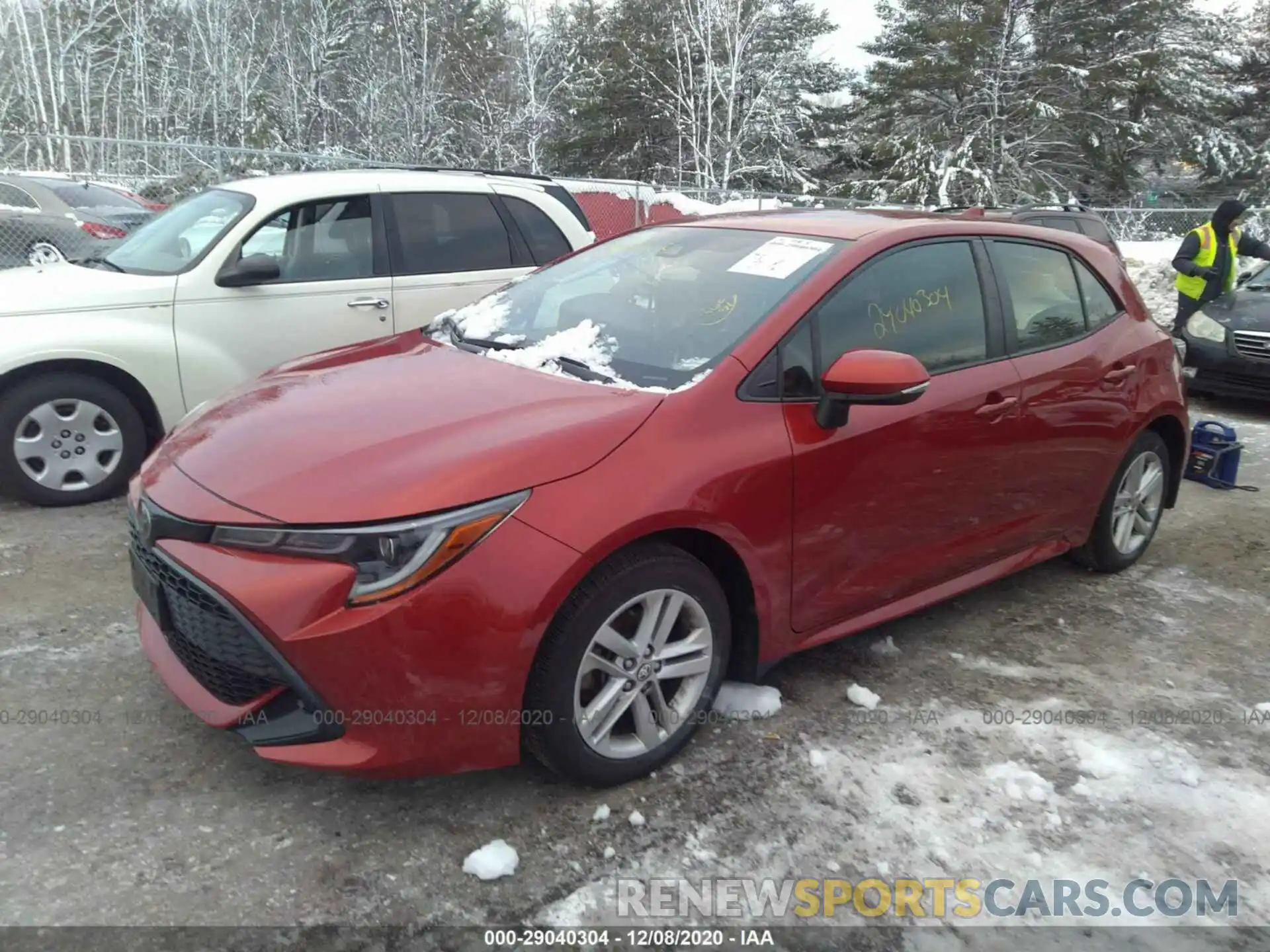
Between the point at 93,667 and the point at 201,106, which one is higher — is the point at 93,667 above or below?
below

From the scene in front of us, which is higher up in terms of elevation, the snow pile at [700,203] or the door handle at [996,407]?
the snow pile at [700,203]

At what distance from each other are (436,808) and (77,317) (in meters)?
3.53

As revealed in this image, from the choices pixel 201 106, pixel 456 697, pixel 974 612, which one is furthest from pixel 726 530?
pixel 201 106

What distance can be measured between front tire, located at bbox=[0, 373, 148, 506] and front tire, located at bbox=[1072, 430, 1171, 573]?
4.74 metres

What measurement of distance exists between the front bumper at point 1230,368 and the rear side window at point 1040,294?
5.28 metres

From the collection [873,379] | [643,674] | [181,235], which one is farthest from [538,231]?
[643,674]

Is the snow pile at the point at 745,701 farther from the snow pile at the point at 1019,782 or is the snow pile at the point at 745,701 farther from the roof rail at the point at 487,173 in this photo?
the roof rail at the point at 487,173

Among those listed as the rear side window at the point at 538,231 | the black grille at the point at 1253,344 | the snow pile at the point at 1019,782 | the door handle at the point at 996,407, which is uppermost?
the rear side window at the point at 538,231

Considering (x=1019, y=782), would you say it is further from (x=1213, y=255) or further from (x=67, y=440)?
(x=1213, y=255)

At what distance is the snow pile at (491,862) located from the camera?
2297mm

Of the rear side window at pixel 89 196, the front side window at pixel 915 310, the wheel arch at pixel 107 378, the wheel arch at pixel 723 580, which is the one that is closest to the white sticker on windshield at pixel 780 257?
the front side window at pixel 915 310

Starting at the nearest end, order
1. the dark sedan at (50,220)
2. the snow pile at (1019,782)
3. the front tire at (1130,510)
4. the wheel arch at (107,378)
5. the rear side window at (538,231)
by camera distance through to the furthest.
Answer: the snow pile at (1019,782)
the front tire at (1130,510)
the wheel arch at (107,378)
the rear side window at (538,231)
the dark sedan at (50,220)

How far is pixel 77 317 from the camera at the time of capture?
15.3 ft

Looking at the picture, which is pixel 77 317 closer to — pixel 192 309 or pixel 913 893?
pixel 192 309
